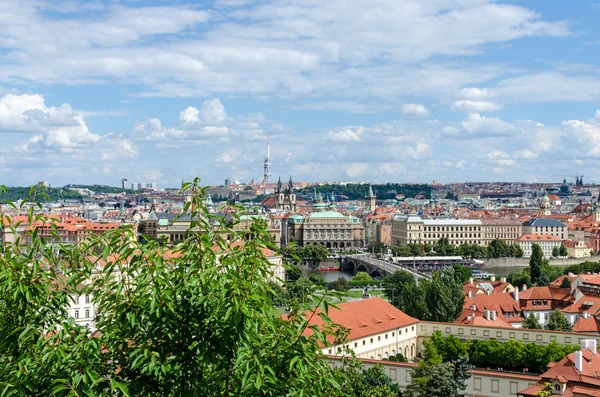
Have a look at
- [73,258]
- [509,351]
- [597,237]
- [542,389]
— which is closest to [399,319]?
[509,351]

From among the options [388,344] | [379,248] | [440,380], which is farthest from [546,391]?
[379,248]

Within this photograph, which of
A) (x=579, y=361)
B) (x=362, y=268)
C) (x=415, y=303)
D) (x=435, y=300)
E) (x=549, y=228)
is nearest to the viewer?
(x=579, y=361)

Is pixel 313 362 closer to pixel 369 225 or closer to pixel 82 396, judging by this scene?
pixel 82 396

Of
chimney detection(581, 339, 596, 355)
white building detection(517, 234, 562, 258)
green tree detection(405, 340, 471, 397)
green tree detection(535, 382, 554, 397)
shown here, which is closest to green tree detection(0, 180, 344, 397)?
green tree detection(535, 382, 554, 397)

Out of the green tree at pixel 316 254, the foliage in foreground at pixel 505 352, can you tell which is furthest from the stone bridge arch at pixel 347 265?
the foliage in foreground at pixel 505 352

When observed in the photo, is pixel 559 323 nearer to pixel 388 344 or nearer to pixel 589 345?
pixel 388 344

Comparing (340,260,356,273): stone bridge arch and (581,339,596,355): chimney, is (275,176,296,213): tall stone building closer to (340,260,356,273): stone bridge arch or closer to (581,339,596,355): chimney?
(340,260,356,273): stone bridge arch
